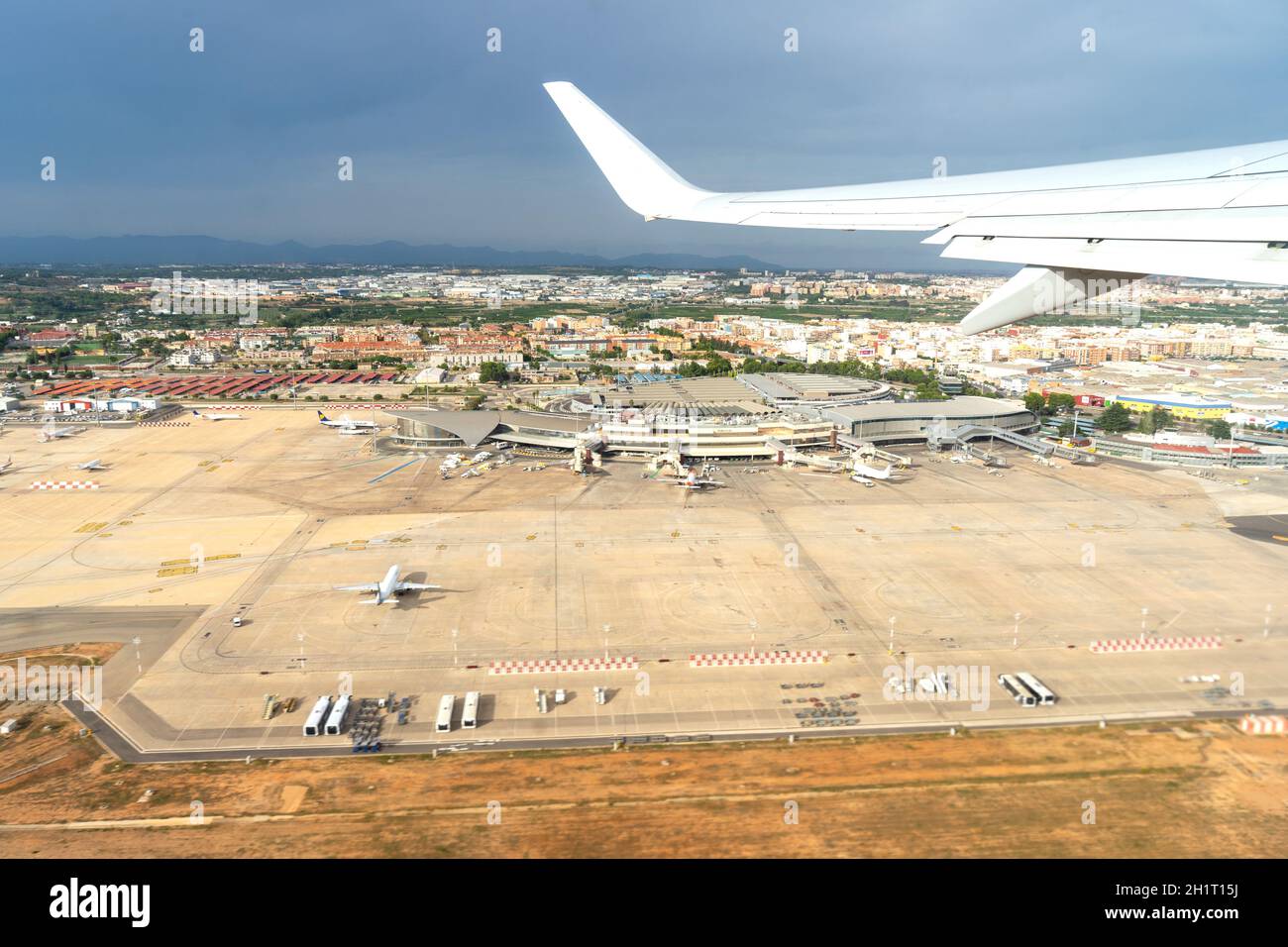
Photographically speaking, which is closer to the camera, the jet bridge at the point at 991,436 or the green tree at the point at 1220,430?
the jet bridge at the point at 991,436

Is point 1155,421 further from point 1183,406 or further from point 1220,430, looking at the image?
point 1183,406

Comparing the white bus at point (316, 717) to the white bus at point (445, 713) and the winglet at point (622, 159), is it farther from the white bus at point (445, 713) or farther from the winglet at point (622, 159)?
the winglet at point (622, 159)

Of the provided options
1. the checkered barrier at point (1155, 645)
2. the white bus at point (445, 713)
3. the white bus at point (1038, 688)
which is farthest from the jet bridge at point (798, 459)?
the white bus at point (445, 713)

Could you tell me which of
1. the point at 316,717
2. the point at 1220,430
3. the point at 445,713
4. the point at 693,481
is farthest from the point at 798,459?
the point at 316,717

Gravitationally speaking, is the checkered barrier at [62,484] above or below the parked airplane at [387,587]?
above

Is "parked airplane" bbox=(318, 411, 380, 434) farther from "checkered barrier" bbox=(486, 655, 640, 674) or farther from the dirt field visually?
the dirt field
